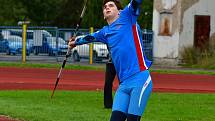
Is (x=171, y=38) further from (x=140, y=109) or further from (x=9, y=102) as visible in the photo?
(x=140, y=109)

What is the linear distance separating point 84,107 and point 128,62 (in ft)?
23.4

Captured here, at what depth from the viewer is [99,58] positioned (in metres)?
35.9

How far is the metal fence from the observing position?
118ft

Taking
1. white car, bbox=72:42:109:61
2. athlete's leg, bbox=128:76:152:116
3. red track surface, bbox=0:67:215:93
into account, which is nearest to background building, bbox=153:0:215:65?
white car, bbox=72:42:109:61

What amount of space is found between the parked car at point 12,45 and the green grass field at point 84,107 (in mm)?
18018

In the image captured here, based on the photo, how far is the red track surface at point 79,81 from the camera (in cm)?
2094

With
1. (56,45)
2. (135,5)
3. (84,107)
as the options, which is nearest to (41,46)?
(56,45)

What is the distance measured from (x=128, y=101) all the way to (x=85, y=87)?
1392cm

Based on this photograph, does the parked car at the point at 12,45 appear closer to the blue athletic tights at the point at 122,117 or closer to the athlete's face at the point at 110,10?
the athlete's face at the point at 110,10

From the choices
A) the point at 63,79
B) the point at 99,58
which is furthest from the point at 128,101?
the point at 99,58

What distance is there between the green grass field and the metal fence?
58.1ft

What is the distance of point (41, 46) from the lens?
3641cm

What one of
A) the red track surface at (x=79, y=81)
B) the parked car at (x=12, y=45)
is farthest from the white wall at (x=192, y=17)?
the red track surface at (x=79, y=81)

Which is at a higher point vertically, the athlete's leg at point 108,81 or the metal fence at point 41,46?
the metal fence at point 41,46
